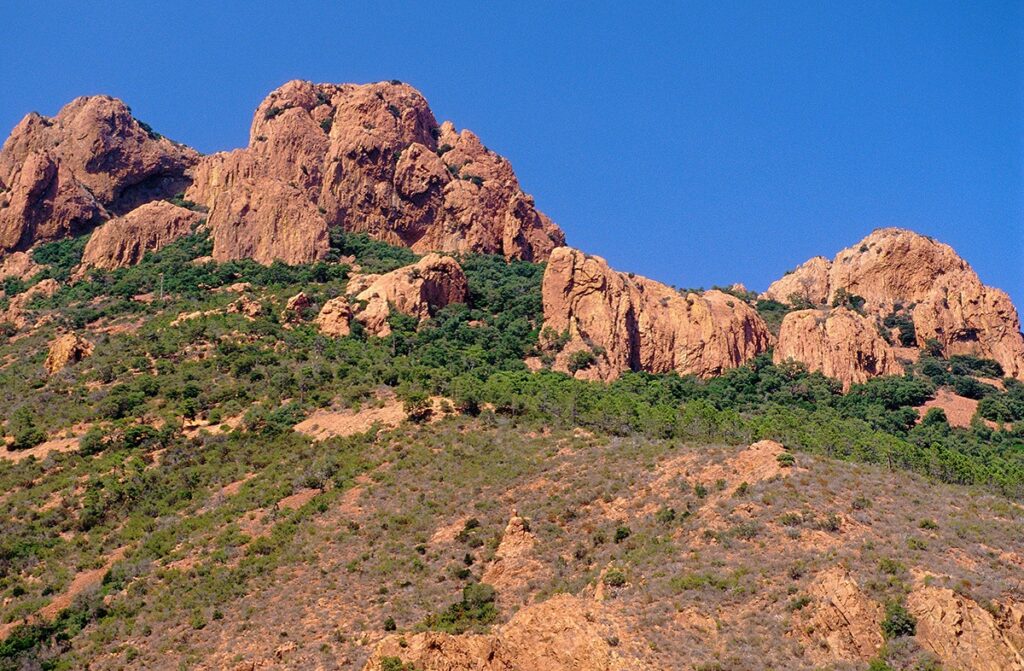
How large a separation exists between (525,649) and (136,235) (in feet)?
250

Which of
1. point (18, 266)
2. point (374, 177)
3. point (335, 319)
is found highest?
point (374, 177)

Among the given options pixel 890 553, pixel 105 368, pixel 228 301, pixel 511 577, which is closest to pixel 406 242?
pixel 228 301

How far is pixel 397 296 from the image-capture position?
8112cm

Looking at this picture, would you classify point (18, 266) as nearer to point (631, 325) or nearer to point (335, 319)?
point (335, 319)

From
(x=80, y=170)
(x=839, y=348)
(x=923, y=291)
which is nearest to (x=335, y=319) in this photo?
(x=839, y=348)

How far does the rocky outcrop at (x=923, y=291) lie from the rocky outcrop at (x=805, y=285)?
108 mm

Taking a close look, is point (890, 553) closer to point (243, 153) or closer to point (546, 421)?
point (546, 421)

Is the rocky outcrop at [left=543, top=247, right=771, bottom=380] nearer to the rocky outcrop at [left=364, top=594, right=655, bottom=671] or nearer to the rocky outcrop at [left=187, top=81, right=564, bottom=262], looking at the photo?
the rocky outcrop at [left=187, top=81, right=564, bottom=262]

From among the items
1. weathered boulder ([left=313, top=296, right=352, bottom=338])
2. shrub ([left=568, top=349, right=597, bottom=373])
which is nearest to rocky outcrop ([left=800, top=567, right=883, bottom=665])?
shrub ([left=568, top=349, right=597, bottom=373])

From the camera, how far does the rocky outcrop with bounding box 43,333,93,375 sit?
7050 centimetres

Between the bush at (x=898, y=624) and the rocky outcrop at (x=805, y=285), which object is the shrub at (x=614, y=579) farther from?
the rocky outcrop at (x=805, y=285)

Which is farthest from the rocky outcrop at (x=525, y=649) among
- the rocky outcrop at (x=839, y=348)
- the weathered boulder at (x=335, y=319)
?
the rocky outcrop at (x=839, y=348)

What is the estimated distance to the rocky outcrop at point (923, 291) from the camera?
8906cm

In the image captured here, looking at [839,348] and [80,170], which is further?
[80,170]
